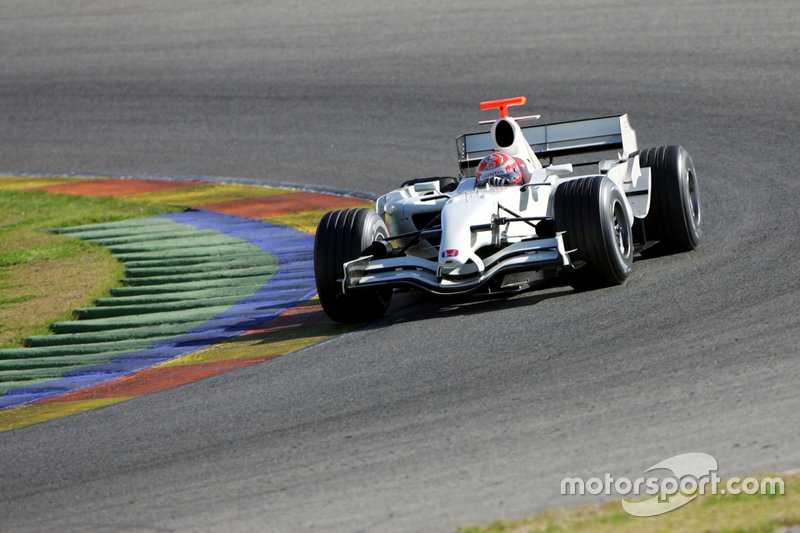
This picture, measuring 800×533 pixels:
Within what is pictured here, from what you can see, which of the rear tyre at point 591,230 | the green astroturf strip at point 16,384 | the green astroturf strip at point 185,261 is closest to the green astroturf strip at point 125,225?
the green astroturf strip at point 185,261

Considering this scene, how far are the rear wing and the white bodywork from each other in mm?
13

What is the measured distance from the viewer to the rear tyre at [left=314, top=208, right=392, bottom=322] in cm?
956

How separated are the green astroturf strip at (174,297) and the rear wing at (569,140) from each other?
2339 millimetres

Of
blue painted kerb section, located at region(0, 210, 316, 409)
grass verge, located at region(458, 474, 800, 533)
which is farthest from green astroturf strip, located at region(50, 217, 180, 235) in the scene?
grass verge, located at region(458, 474, 800, 533)

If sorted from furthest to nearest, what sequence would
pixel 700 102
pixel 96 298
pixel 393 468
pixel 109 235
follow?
pixel 700 102
pixel 109 235
pixel 96 298
pixel 393 468

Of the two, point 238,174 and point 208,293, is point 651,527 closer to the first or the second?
point 208,293

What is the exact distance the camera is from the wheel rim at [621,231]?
9.52m

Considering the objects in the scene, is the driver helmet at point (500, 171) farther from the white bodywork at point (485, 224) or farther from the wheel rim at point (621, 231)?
the wheel rim at point (621, 231)

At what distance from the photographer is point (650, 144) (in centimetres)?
1513

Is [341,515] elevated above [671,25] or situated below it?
below

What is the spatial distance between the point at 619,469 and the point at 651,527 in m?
0.76

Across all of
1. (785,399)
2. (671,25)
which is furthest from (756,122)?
(785,399)

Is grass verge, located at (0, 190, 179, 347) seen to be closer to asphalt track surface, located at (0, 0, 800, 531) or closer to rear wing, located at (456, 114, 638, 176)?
A: asphalt track surface, located at (0, 0, 800, 531)

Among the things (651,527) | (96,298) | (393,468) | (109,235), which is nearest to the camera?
(651,527)
